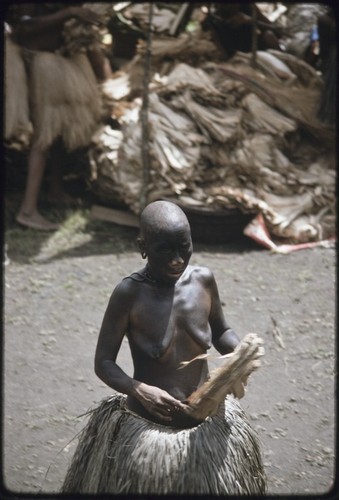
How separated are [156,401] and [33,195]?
4.03m

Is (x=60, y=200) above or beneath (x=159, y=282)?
beneath

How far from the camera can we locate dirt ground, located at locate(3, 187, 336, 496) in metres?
3.43

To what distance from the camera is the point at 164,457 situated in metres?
2.42

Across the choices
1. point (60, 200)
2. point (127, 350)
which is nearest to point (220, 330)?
point (127, 350)

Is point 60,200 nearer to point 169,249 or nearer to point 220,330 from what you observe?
point 220,330

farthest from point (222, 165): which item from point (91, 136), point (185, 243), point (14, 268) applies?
point (185, 243)

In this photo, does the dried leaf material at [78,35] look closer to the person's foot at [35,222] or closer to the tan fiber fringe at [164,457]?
the person's foot at [35,222]

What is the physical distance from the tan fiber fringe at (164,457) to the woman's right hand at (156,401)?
0.31 ft

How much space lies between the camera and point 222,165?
621cm

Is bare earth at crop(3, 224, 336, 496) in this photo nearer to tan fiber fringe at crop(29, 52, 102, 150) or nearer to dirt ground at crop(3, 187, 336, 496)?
dirt ground at crop(3, 187, 336, 496)

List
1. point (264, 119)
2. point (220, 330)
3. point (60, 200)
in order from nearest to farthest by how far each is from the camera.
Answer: point (220, 330) → point (264, 119) → point (60, 200)

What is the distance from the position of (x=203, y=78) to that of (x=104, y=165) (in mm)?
1138

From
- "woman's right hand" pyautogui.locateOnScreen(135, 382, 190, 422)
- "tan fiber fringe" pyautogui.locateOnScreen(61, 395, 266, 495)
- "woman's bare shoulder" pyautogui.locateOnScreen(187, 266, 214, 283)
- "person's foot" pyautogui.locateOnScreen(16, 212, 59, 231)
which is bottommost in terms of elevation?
"person's foot" pyautogui.locateOnScreen(16, 212, 59, 231)

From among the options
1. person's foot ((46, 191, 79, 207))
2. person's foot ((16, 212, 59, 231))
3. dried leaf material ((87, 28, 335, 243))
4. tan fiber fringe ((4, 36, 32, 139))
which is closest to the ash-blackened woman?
dried leaf material ((87, 28, 335, 243))
